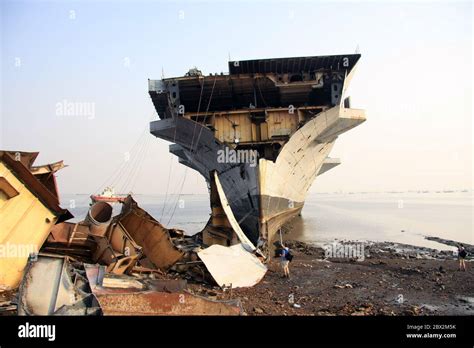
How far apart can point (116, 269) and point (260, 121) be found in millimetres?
10642

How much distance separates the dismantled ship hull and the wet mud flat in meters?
4.09

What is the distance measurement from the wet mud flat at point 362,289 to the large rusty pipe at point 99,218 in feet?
13.4

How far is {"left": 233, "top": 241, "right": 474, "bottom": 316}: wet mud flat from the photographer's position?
690 centimetres

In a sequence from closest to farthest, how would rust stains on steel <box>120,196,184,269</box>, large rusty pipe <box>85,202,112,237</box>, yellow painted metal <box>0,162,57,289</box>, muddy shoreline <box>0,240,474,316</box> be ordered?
yellow painted metal <box>0,162,57,289</box>, muddy shoreline <box>0,240,474,316</box>, large rusty pipe <box>85,202,112,237</box>, rust stains on steel <box>120,196,184,269</box>

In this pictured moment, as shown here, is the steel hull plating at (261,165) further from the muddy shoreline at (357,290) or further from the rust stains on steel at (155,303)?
the rust stains on steel at (155,303)

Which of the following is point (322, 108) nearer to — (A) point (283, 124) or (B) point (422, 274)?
(A) point (283, 124)

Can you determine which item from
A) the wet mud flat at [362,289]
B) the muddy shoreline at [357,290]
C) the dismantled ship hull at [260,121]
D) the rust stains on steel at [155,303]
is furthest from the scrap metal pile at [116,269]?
the dismantled ship hull at [260,121]

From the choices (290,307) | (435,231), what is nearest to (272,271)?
(290,307)

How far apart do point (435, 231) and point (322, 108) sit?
51.8ft

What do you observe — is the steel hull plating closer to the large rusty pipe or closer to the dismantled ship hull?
the dismantled ship hull

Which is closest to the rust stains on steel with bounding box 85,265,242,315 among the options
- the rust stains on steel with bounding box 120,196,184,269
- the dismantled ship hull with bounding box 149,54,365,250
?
the rust stains on steel with bounding box 120,196,184,269

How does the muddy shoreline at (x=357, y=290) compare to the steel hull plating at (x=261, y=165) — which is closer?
the muddy shoreline at (x=357, y=290)

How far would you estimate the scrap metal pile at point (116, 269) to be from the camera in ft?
16.6

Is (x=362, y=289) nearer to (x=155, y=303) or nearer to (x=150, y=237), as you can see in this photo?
(x=155, y=303)
